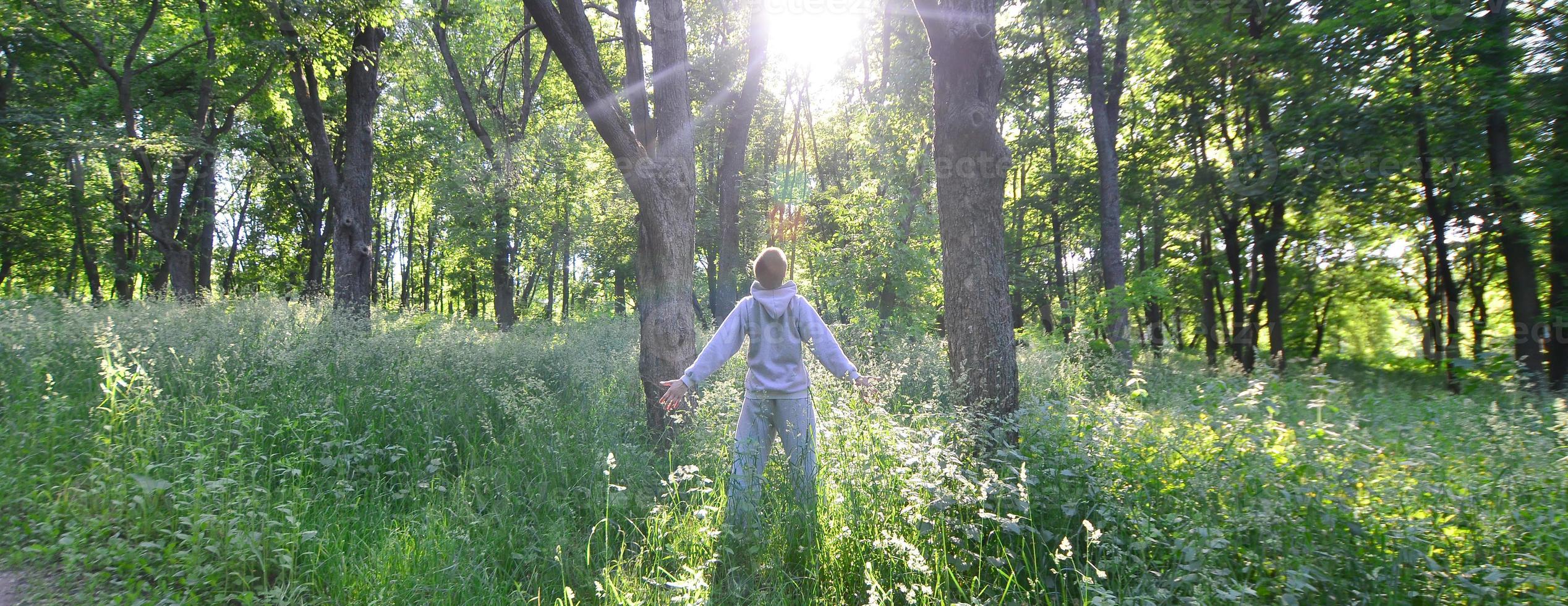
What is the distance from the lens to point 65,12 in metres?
16.4

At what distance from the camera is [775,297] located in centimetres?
512

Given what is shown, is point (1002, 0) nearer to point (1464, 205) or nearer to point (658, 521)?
point (1464, 205)

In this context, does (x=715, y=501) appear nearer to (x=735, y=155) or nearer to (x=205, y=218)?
(x=735, y=155)

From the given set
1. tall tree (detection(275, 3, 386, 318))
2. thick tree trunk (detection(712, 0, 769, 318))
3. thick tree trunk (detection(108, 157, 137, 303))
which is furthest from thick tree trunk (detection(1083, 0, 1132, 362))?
thick tree trunk (detection(108, 157, 137, 303))

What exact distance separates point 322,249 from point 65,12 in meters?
13.2

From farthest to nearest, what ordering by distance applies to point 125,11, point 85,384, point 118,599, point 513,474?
point 125,11, point 85,384, point 513,474, point 118,599

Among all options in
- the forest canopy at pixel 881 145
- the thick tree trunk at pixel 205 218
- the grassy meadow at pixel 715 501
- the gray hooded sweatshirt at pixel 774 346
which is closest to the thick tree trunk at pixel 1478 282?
the forest canopy at pixel 881 145

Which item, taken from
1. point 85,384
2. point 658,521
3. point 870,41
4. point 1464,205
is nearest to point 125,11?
point 85,384

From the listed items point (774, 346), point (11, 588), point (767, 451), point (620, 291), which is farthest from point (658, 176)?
point (620, 291)

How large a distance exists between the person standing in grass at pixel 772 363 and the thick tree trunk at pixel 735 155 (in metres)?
10.1

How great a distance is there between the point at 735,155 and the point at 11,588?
46.9ft

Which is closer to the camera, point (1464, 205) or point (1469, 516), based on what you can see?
point (1469, 516)

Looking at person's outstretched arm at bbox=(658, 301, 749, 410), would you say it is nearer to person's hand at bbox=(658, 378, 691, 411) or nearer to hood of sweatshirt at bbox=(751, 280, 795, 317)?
person's hand at bbox=(658, 378, 691, 411)

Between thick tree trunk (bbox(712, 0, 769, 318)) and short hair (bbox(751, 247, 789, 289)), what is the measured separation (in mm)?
10077
